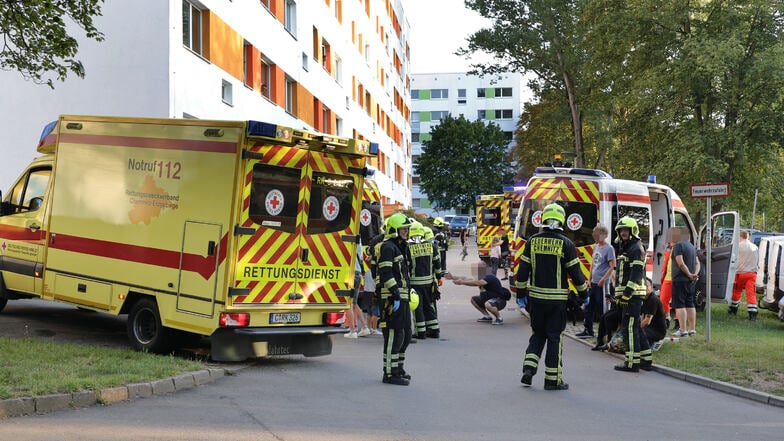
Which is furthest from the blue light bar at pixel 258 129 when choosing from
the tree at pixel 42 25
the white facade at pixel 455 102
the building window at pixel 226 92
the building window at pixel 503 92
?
the building window at pixel 503 92

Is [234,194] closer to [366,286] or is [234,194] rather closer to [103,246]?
[103,246]

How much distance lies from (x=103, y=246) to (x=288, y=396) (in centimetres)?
386

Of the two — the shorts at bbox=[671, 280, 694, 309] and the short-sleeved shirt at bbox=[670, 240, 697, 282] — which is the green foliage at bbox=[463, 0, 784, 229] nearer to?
the short-sleeved shirt at bbox=[670, 240, 697, 282]

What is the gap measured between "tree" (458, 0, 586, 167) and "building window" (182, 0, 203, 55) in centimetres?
1871

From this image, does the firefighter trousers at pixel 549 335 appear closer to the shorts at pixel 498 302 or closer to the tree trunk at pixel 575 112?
the shorts at pixel 498 302

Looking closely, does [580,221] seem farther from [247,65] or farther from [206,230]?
[247,65]

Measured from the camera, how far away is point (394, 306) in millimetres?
9617

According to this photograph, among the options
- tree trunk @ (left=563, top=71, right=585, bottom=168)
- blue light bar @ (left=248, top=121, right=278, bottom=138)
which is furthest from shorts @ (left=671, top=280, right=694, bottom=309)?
tree trunk @ (left=563, top=71, right=585, bottom=168)

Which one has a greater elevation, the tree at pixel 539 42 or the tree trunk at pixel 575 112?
the tree at pixel 539 42

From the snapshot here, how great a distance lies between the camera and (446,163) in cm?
7894

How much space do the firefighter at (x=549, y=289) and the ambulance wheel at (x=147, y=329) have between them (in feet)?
14.2

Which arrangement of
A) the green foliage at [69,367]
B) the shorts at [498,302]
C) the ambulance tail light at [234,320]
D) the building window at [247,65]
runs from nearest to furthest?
the green foliage at [69,367] → the ambulance tail light at [234,320] → the shorts at [498,302] → the building window at [247,65]

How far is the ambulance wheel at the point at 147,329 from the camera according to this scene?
34.2 feet

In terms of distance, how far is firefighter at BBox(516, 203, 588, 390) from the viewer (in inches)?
370
